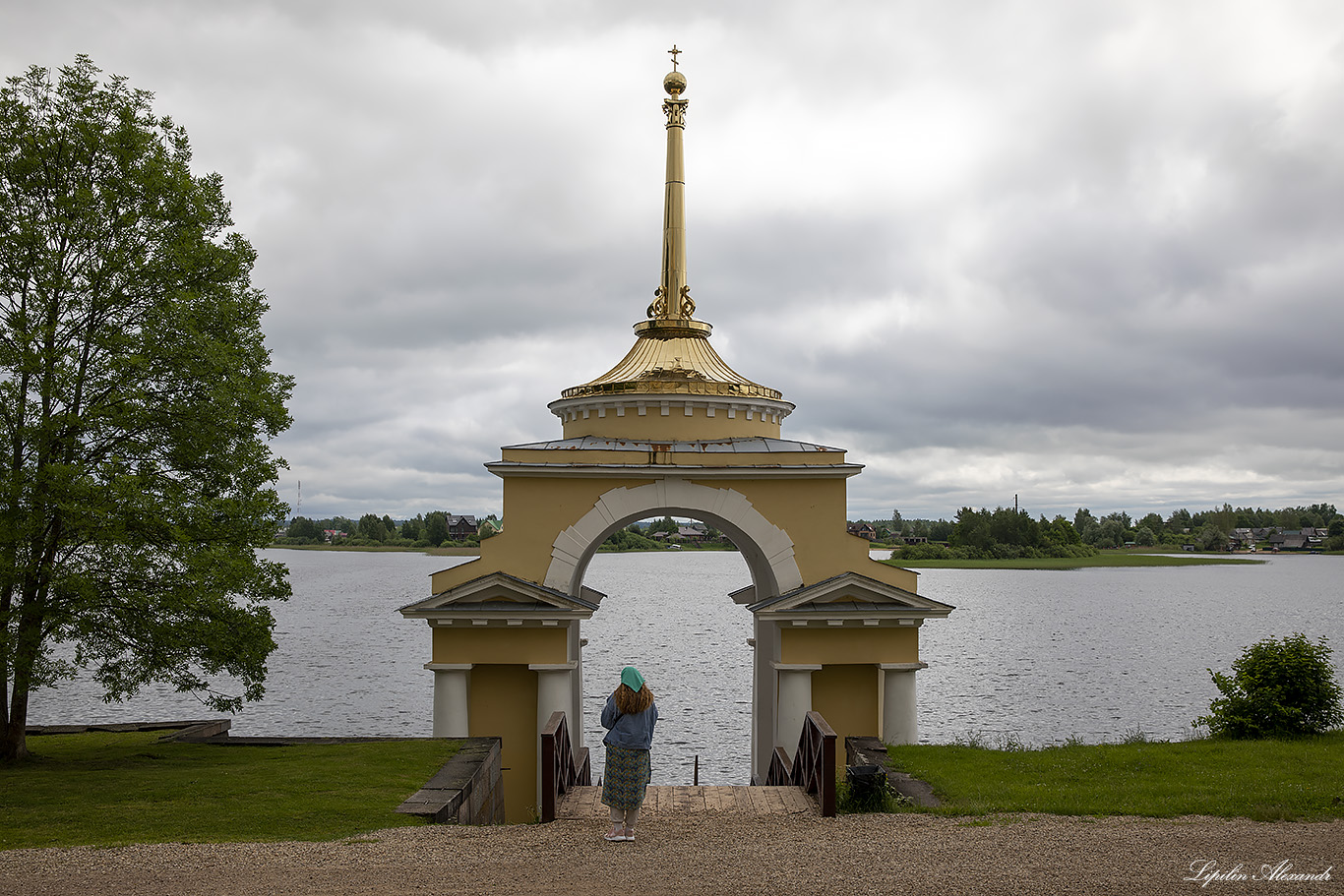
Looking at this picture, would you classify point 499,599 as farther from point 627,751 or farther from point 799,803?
point 627,751

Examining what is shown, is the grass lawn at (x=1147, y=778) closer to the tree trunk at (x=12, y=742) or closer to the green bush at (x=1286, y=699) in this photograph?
the green bush at (x=1286, y=699)

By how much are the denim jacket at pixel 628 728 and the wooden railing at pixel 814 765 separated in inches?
83.1

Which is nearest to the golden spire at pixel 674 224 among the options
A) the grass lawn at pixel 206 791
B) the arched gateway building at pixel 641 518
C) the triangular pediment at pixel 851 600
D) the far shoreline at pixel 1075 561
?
the arched gateway building at pixel 641 518

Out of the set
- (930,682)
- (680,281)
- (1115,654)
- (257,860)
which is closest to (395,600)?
(930,682)

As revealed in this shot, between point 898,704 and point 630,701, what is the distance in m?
7.27

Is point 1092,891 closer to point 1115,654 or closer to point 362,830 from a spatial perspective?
point 362,830

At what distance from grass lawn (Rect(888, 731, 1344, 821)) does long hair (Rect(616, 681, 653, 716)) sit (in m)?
3.24

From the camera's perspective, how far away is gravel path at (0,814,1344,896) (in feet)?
23.7

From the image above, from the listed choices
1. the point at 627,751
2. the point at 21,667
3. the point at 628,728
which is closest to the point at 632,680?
the point at 628,728

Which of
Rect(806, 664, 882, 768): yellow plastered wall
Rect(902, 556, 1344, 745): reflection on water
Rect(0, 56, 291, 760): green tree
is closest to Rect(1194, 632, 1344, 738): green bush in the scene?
Rect(806, 664, 882, 768): yellow plastered wall

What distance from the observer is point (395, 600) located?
60312mm

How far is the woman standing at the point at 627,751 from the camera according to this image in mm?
8750

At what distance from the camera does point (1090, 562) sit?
102 meters

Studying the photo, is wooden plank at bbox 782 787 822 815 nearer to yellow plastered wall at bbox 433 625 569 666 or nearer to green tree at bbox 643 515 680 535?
yellow plastered wall at bbox 433 625 569 666
